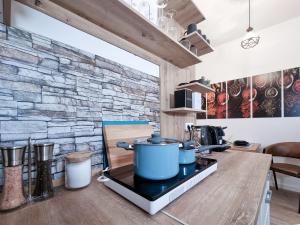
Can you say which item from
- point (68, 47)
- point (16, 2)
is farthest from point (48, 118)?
point (16, 2)

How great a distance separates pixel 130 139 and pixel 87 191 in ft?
1.20

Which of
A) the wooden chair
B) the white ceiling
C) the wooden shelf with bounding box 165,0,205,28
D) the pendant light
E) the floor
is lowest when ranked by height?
the floor

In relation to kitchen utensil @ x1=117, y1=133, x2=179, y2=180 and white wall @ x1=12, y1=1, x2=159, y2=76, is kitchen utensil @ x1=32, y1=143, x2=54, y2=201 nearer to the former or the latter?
kitchen utensil @ x1=117, y1=133, x2=179, y2=180

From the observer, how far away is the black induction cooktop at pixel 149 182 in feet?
1.49

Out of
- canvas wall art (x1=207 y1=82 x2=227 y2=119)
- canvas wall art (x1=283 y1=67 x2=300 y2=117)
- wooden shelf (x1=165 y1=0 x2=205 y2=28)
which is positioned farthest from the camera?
canvas wall art (x1=207 y1=82 x2=227 y2=119)

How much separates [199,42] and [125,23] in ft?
2.75

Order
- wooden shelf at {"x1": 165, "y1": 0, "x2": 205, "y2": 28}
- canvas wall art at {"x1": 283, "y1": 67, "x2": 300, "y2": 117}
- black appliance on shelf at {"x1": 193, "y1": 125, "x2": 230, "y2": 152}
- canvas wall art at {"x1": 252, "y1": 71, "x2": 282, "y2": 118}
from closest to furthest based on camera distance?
wooden shelf at {"x1": 165, "y1": 0, "x2": 205, "y2": 28}
black appliance on shelf at {"x1": 193, "y1": 125, "x2": 230, "y2": 152}
canvas wall art at {"x1": 283, "y1": 67, "x2": 300, "y2": 117}
canvas wall art at {"x1": 252, "y1": 71, "x2": 282, "y2": 118}

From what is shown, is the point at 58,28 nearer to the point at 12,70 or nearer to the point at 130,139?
the point at 12,70

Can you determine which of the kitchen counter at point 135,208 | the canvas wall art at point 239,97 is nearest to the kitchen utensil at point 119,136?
the kitchen counter at point 135,208

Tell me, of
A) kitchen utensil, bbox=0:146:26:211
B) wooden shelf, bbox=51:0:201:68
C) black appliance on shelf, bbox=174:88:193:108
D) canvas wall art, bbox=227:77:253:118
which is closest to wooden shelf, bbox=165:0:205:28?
wooden shelf, bbox=51:0:201:68

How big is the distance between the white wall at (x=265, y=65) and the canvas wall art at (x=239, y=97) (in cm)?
9

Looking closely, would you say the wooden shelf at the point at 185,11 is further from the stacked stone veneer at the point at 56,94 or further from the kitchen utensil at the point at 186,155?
the kitchen utensil at the point at 186,155

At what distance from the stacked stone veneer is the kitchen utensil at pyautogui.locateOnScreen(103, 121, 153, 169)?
0.04 meters

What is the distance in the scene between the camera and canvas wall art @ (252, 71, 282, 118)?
7.18ft
